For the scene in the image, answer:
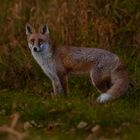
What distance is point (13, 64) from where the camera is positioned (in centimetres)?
1067

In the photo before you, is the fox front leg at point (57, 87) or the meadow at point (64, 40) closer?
the meadow at point (64, 40)

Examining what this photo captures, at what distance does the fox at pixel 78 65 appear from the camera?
9.19m

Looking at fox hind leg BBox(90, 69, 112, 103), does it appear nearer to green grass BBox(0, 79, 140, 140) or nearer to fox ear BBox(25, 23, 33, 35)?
green grass BBox(0, 79, 140, 140)

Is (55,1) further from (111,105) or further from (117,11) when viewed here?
(111,105)

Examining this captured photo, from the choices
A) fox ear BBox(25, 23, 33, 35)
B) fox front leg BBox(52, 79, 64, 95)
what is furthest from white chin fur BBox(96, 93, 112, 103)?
fox ear BBox(25, 23, 33, 35)

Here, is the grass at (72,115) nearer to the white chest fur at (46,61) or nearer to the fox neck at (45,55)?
the white chest fur at (46,61)

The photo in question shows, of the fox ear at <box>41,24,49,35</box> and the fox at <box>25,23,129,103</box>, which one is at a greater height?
the fox ear at <box>41,24,49,35</box>

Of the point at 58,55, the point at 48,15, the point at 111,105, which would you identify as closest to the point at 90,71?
the point at 58,55

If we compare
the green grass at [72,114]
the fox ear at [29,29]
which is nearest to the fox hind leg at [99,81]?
the green grass at [72,114]

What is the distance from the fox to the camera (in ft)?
30.1

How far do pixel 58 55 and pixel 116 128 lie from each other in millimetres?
3166

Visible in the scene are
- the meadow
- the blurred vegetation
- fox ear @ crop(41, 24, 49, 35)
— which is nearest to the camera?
the meadow

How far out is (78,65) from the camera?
962 centimetres

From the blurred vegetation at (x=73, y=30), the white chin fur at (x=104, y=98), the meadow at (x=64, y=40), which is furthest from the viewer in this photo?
the blurred vegetation at (x=73, y=30)
